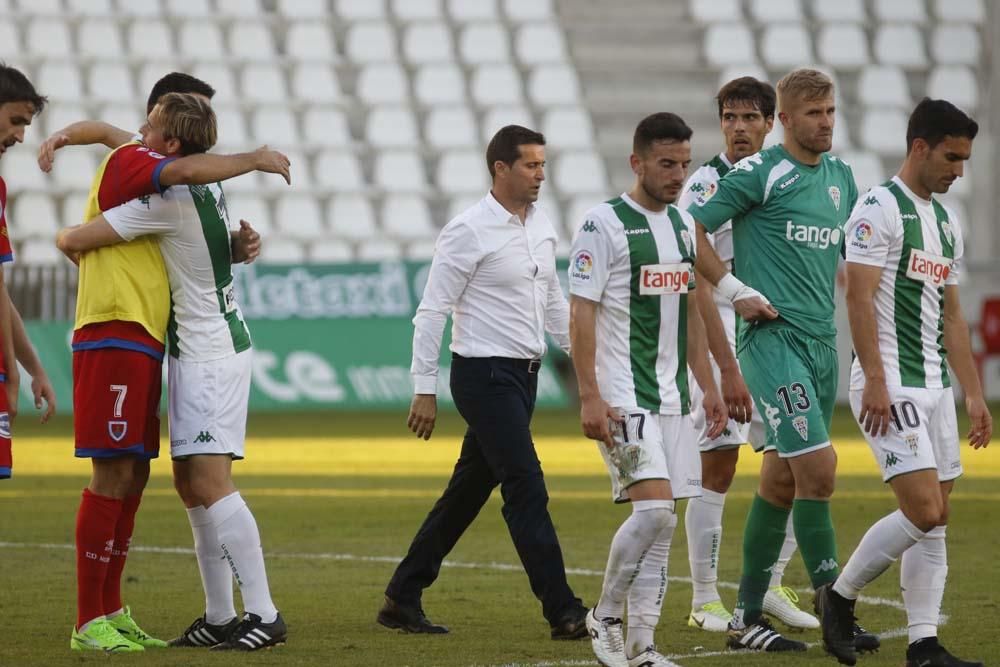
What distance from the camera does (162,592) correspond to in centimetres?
800

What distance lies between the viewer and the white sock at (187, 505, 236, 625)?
6488 millimetres

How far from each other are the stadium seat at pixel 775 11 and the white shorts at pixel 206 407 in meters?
23.7

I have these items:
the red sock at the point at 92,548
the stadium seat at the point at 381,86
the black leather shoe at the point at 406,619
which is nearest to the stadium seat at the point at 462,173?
the stadium seat at the point at 381,86

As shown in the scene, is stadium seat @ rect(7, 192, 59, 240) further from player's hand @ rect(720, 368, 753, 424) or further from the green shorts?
player's hand @ rect(720, 368, 753, 424)

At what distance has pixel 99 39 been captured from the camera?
26344mm

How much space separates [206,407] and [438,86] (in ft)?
68.9

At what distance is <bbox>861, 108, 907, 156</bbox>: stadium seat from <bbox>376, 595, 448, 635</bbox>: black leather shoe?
70.7 feet

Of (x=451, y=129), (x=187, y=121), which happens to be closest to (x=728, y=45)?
(x=451, y=129)

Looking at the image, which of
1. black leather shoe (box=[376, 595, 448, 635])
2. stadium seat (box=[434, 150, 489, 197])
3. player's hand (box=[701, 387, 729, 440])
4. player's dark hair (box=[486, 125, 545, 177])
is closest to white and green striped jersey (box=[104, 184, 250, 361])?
player's dark hair (box=[486, 125, 545, 177])

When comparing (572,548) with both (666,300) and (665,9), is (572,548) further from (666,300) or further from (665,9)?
(665,9)

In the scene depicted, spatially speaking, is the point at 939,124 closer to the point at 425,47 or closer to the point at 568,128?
the point at 568,128

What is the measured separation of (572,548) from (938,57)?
21403mm

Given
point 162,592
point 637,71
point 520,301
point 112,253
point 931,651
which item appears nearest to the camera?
point 931,651

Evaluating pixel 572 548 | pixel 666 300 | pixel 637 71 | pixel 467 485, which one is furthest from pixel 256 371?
pixel 666 300
